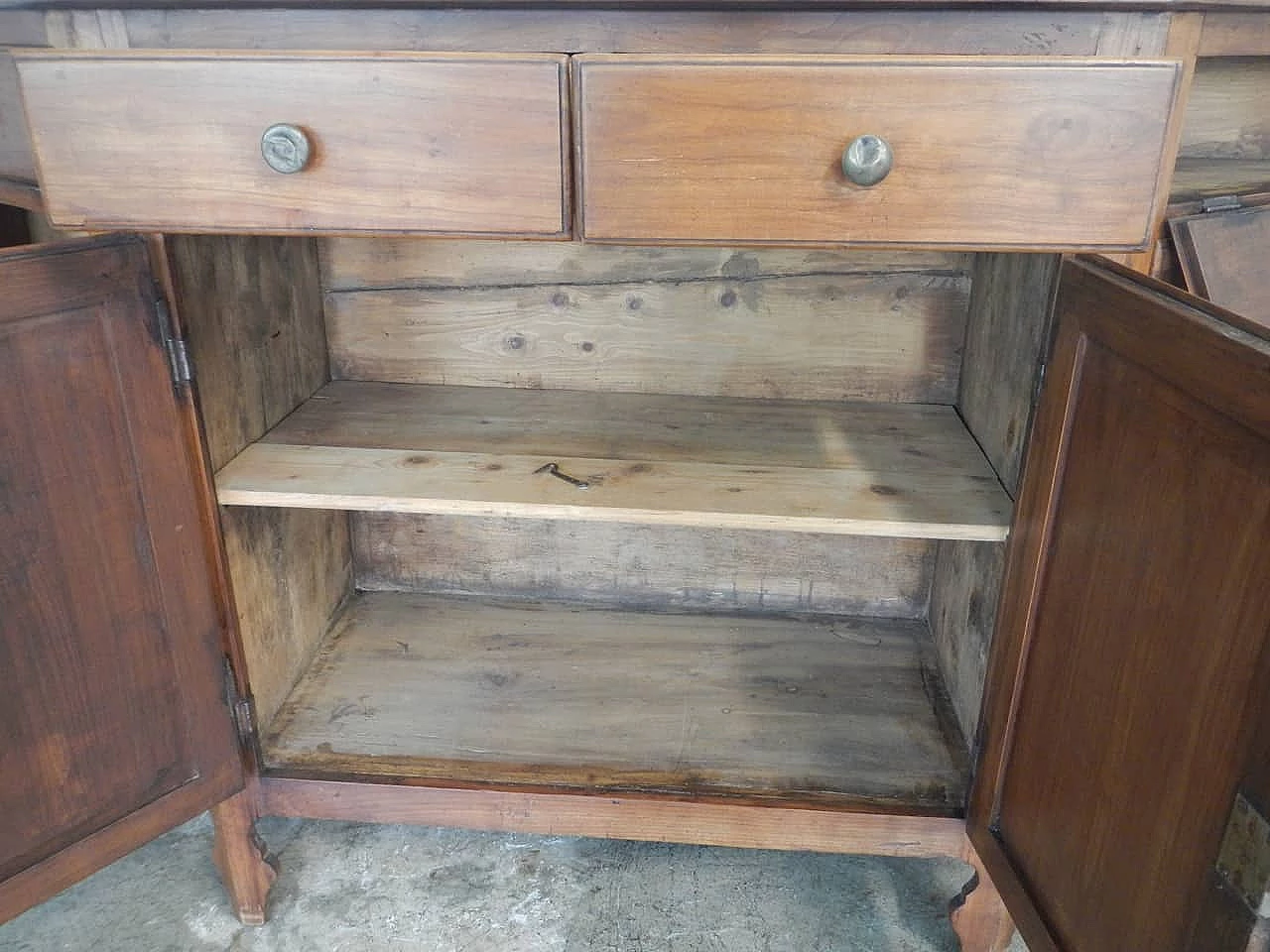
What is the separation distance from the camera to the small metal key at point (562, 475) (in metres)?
0.96

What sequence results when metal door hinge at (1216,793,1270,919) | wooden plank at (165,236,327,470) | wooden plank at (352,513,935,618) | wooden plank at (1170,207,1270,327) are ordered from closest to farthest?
metal door hinge at (1216,793,1270,919) → wooden plank at (1170,207,1270,327) → wooden plank at (165,236,327,470) → wooden plank at (352,513,935,618)

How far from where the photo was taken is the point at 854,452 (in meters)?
1.06

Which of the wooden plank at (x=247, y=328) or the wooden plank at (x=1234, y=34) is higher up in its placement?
the wooden plank at (x=1234, y=34)

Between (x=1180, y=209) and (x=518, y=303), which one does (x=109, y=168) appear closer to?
(x=518, y=303)

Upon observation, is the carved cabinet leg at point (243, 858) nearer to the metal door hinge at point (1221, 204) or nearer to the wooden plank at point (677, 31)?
the wooden plank at point (677, 31)

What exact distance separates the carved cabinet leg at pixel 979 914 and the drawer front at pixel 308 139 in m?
0.77

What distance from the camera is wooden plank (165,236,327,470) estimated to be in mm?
901

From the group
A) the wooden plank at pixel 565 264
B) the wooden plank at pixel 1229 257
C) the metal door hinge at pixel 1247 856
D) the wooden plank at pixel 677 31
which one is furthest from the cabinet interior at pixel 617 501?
the metal door hinge at pixel 1247 856

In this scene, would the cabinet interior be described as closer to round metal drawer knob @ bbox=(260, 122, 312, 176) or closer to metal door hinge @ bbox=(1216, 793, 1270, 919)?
round metal drawer knob @ bbox=(260, 122, 312, 176)

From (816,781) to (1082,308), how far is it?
57 cm

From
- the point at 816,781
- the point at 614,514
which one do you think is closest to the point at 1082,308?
the point at 614,514

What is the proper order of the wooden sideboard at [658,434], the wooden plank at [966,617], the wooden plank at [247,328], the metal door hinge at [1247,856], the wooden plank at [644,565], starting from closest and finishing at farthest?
the metal door hinge at [1247,856], the wooden sideboard at [658,434], the wooden plank at [247,328], the wooden plank at [966,617], the wooden plank at [644,565]

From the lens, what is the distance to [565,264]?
1.19 metres

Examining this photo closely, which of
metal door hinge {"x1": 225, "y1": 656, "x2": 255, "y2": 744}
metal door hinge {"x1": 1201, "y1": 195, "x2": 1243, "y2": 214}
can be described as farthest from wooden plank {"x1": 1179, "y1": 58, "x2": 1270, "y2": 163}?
Answer: metal door hinge {"x1": 225, "y1": 656, "x2": 255, "y2": 744}
